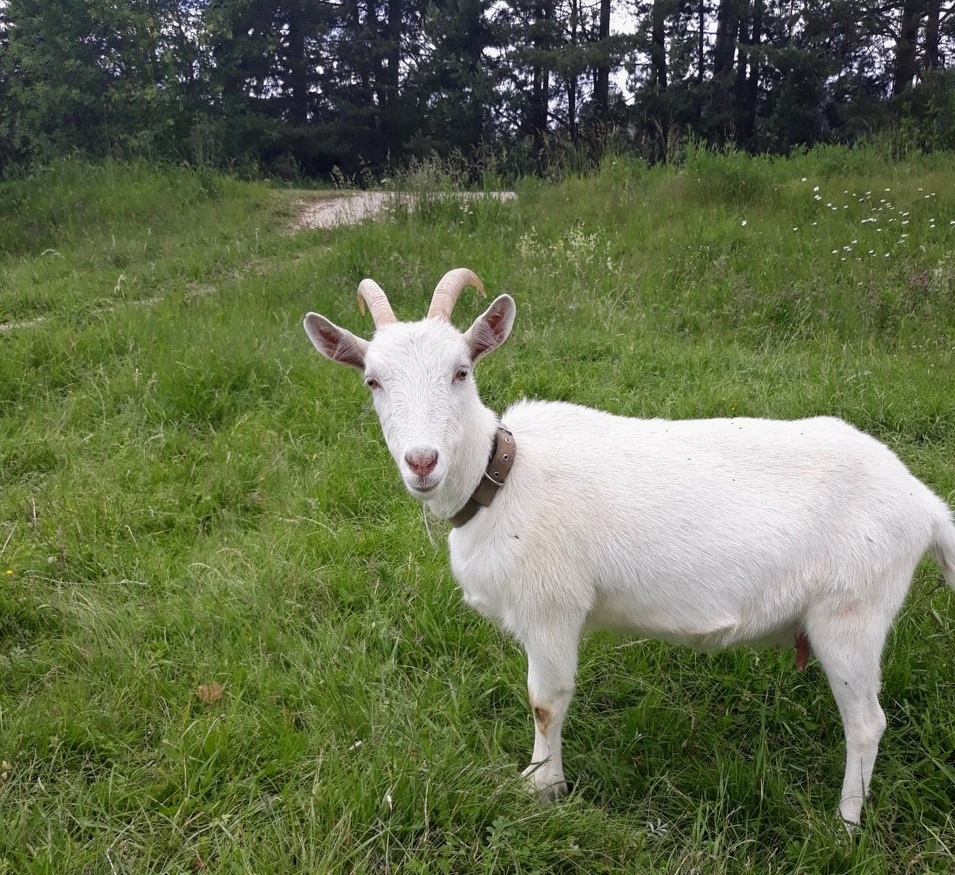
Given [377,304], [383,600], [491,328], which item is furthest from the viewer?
Answer: [383,600]

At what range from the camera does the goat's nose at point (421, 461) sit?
78.1 inches

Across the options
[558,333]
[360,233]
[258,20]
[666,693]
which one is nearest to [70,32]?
[258,20]

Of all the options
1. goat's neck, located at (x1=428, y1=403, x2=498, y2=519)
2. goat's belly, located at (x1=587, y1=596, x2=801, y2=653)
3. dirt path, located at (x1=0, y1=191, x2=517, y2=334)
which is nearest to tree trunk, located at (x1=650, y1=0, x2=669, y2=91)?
dirt path, located at (x1=0, y1=191, x2=517, y2=334)

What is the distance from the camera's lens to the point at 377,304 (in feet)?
8.36

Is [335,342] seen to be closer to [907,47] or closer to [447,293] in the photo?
[447,293]

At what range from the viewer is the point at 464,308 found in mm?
5879

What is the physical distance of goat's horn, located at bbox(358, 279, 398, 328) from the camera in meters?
2.50

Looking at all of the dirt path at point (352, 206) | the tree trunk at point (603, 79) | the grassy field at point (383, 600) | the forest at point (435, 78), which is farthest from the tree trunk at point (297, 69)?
the grassy field at point (383, 600)

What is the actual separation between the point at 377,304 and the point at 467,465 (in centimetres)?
71

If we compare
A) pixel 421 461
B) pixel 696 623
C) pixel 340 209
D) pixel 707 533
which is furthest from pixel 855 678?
pixel 340 209

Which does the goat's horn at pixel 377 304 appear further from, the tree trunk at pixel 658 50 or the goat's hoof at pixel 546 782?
the tree trunk at pixel 658 50

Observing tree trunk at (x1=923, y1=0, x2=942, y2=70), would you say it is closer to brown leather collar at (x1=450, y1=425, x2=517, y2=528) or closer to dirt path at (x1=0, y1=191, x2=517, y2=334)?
dirt path at (x1=0, y1=191, x2=517, y2=334)

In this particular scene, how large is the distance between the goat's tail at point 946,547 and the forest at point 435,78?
1054cm

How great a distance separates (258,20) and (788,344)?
20.1 metres
